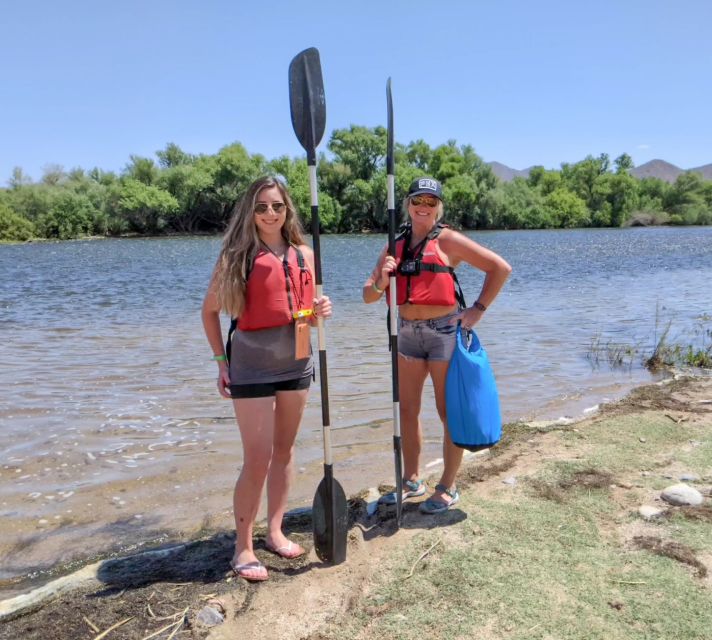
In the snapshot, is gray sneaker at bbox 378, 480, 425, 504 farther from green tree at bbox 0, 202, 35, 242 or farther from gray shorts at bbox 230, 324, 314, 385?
green tree at bbox 0, 202, 35, 242

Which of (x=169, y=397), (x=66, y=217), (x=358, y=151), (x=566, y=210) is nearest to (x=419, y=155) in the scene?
(x=358, y=151)

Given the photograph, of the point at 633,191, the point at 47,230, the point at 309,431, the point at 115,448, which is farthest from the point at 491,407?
the point at 633,191

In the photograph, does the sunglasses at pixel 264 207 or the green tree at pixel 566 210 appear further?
the green tree at pixel 566 210

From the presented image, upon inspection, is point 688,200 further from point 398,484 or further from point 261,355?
point 261,355

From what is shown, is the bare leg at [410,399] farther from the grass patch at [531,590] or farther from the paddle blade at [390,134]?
the paddle blade at [390,134]

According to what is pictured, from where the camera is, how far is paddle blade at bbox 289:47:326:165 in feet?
12.3

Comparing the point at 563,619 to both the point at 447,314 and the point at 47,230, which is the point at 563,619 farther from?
the point at 47,230

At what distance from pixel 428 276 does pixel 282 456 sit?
58.1 inches

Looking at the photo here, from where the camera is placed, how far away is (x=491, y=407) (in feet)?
13.1

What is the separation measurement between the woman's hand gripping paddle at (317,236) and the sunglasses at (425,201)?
665mm

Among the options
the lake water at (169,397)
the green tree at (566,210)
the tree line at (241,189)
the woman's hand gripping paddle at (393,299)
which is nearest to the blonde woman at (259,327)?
the woman's hand gripping paddle at (393,299)

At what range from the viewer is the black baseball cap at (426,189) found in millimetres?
3939

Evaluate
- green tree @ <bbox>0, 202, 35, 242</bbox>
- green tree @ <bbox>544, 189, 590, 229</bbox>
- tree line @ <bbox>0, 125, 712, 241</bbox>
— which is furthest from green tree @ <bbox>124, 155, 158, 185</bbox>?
green tree @ <bbox>544, 189, 590, 229</bbox>

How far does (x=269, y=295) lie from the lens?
137 inches
